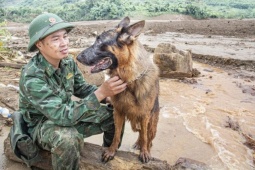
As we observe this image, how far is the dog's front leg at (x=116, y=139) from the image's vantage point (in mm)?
3215

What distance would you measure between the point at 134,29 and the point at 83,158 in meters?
1.57

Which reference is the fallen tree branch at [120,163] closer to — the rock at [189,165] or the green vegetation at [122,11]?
the rock at [189,165]

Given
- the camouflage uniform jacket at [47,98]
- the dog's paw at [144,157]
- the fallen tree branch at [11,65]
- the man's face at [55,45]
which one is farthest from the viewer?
the fallen tree branch at [11,65]

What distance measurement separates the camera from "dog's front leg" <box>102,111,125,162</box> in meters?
3.21

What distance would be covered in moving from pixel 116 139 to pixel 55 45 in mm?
1341

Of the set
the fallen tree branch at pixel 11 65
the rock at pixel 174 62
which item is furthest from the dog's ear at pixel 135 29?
the fallen tree branch at pixel 11 65

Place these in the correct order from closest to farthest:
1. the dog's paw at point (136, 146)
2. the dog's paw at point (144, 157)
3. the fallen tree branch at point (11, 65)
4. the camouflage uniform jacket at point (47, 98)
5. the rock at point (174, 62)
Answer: the camouflage uniform jacket at point (47, 98)
the dog's paw at point (144, 157)
the dog's paw at point (136, 146)
the fallen tree branch at point (11, 65)
the rock at point (174, 62)

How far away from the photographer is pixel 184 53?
27.0ft

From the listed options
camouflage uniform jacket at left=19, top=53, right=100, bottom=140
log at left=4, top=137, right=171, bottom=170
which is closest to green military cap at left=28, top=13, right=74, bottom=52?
camouflage uniform jacket at left=19, top=53, right=100, bottom=140

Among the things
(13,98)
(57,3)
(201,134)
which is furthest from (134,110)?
(57,3)

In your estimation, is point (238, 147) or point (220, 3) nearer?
point (238, 147)

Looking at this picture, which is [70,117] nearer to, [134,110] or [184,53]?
[134,110]

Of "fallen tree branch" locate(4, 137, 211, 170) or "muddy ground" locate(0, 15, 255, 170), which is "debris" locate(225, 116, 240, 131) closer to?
"muddy ground" locate(0, 15, 255, 170)

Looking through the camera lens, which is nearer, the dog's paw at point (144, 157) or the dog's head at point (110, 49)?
the dog's head at point (110, 49)
